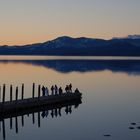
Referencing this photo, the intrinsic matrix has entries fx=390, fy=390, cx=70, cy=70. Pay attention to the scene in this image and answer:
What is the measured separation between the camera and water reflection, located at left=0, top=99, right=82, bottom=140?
40.3 meters

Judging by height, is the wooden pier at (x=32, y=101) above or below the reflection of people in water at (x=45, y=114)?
above

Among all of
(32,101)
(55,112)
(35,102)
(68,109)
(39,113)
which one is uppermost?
(32,101)

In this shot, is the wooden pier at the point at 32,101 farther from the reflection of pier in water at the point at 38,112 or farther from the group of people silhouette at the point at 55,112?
the group of people silhouette at the point at 55,112

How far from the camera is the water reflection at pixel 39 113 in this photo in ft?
132

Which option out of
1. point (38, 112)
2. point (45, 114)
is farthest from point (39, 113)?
point (45, 114)

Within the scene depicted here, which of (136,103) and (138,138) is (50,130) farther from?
(136,103)

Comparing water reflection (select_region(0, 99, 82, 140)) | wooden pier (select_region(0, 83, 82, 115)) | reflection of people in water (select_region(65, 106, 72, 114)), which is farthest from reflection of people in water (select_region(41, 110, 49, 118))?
reflection of people in water (select_region(65, 106, 72, 114))


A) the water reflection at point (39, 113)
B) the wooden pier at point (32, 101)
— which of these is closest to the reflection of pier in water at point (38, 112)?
the water reflection at point (39, 113)

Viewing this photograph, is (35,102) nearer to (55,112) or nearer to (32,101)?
(32,101)

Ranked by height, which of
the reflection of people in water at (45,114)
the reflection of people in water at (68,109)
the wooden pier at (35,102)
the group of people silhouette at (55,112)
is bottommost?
the reflection of people in water at (68,109)

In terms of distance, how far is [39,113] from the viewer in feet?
152

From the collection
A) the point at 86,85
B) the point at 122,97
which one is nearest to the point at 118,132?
the point at 122,97

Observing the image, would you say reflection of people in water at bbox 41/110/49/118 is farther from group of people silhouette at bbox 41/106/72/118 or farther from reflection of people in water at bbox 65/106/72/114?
reflection of people in water at bbox 65/106/72/114

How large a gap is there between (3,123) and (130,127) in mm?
12979
